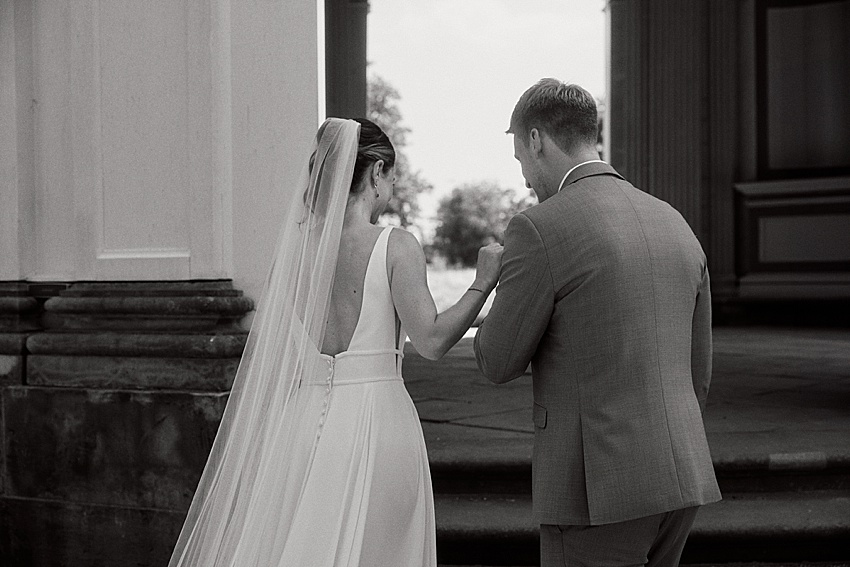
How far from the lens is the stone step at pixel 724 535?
3.67 metres

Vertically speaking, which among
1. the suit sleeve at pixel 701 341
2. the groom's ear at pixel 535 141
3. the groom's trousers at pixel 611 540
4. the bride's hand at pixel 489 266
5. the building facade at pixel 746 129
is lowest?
the groom's trousers at pixel 611 540

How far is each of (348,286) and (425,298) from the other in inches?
8.9

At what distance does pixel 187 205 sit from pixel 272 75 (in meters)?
0.64

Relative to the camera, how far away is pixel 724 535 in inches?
144

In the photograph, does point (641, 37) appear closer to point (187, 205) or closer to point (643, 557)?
point (187, 205)

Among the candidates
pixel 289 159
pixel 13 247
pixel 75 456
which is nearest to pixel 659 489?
pixel 289 159

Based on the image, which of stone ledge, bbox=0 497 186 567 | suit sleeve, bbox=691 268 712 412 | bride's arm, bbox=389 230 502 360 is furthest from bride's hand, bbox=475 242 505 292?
stone ledge, bbox=0 497 186 567

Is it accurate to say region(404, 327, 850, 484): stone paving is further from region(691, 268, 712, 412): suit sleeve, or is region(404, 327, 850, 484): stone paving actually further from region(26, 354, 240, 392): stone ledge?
region(691, 268, 712, 412): suit sleeve

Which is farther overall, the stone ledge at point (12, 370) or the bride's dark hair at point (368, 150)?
the stone ledge at point (12, 370)

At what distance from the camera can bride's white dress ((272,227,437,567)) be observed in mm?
2574

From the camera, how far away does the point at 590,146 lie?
2.11 metres

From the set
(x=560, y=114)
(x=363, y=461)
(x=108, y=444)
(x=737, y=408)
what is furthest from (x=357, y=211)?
(x=737, y=408)

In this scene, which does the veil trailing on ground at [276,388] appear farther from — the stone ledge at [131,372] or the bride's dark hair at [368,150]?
the stone ledge at [131,372]

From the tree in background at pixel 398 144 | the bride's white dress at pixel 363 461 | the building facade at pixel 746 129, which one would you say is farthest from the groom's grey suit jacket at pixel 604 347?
the tree in background at pixel 398 144
